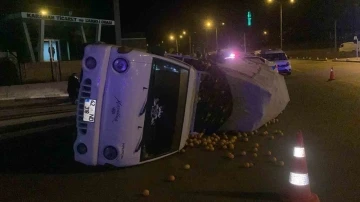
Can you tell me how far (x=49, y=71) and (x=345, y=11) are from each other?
69325mm

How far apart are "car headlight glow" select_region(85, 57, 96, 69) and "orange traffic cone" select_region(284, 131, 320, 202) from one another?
2.95 m

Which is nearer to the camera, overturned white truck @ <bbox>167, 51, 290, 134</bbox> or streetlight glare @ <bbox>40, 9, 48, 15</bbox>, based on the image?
overturned white truck @ <bbox>167, 51, 290, 134</bbox>

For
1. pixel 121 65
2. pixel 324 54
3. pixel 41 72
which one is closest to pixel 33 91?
pixel 41 72

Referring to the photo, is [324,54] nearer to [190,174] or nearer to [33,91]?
[33,91]

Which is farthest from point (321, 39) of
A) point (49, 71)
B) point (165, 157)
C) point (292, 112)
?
point (165, 157)

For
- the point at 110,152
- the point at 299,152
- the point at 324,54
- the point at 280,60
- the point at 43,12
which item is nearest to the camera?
the point at 299,152

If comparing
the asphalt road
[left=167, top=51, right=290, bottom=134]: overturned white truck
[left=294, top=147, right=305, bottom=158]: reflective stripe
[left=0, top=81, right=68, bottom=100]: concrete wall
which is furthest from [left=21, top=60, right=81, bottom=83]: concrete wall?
[left=294, top=147, right=305, bottom=158]: reflective stripe

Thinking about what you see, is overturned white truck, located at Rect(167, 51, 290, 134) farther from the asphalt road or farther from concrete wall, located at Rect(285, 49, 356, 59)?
concrete wall, located at Rect(285, 49, 356, 59)

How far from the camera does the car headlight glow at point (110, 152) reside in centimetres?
695

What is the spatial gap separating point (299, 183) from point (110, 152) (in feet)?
8.68

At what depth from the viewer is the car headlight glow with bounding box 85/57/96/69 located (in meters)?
6.92

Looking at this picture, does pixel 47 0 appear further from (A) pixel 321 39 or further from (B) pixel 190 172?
(A) pixel 321 39

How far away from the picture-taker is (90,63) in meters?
6.96

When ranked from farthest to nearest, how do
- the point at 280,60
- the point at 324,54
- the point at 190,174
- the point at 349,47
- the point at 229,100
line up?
the point at 349,47, the point at 324,54, the point at 280,60, the point at 229,100, the point at 190,174
